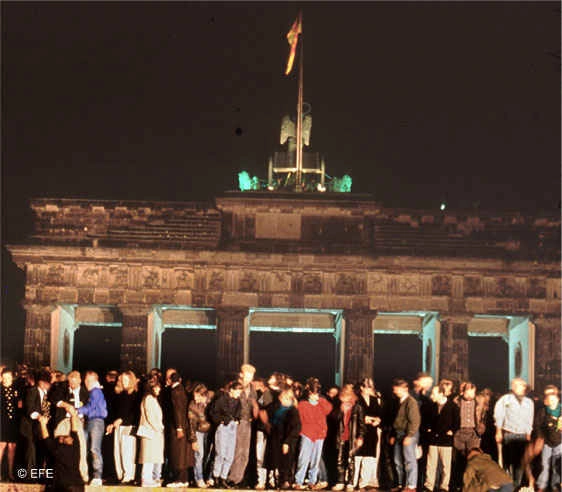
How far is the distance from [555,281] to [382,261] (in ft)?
19.8

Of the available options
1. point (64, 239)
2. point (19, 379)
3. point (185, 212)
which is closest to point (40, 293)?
point (64, 239)

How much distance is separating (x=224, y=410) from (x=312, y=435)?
5.73 feet

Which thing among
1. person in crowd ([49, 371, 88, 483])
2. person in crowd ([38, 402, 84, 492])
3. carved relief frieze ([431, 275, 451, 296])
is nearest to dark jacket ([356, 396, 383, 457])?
person in crowd ([49, 371, 88, 483])

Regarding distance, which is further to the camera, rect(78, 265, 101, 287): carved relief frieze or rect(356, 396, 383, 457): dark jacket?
rect(78, 265, 101, 287): carved relief frieze

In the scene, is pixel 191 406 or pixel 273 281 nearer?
pixel 191 406

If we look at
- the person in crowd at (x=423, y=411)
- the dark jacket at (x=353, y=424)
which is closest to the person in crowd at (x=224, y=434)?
the dark jacket at (x=353, y=424)

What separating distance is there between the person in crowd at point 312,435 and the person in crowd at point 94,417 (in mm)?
3782

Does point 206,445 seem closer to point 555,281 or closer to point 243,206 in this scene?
point 243,206

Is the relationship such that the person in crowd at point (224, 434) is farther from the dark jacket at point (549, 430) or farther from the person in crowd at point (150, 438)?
the dark jacket at point (549, 430)

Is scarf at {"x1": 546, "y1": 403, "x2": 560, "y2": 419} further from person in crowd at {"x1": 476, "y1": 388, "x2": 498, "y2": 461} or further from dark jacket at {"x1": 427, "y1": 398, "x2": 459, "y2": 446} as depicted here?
dark jacket at {"x1": 427, "y1": 398, "x2": 459, "y2": 446}

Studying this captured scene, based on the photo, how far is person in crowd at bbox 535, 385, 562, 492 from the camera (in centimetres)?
2041

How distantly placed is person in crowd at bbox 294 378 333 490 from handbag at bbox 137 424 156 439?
2.84m

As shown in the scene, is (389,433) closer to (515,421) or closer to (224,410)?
(515,421)

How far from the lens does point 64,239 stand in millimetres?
37688
